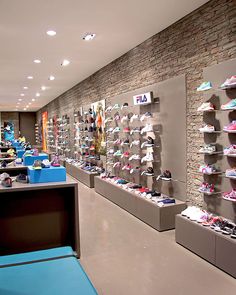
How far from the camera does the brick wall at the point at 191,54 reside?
A: 4.07 metres

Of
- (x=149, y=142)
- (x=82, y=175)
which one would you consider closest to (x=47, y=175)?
(x=149, y=142)

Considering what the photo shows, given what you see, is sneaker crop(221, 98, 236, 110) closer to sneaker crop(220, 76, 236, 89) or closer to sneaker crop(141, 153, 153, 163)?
sneaker crop(220, 76, 236, 89)

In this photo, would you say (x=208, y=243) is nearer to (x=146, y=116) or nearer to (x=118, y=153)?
(x=146, y=116)

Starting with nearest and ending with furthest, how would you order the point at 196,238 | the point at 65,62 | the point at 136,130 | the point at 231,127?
the point at 231,127 → the point at 196,238 → the point at 136,130 → the point at 65,62

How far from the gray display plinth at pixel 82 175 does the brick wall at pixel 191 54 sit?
10.0ft

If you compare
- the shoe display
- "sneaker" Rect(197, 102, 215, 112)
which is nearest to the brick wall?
"sneaker" Rect(197, 102, 215, 112)

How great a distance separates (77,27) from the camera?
514 cm

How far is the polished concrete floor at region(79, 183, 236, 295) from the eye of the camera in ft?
10.3

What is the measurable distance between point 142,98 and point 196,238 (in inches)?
123

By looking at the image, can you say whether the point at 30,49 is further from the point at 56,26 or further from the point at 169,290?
the point at 169,290

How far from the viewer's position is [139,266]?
365cm

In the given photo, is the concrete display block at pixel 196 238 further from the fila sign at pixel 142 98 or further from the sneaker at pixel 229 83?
the fila sign at pixel 142 98

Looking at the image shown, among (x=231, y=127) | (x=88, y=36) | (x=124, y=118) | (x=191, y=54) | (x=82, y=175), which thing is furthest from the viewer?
(x=82, y=175)

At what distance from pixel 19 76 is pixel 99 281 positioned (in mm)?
8023
